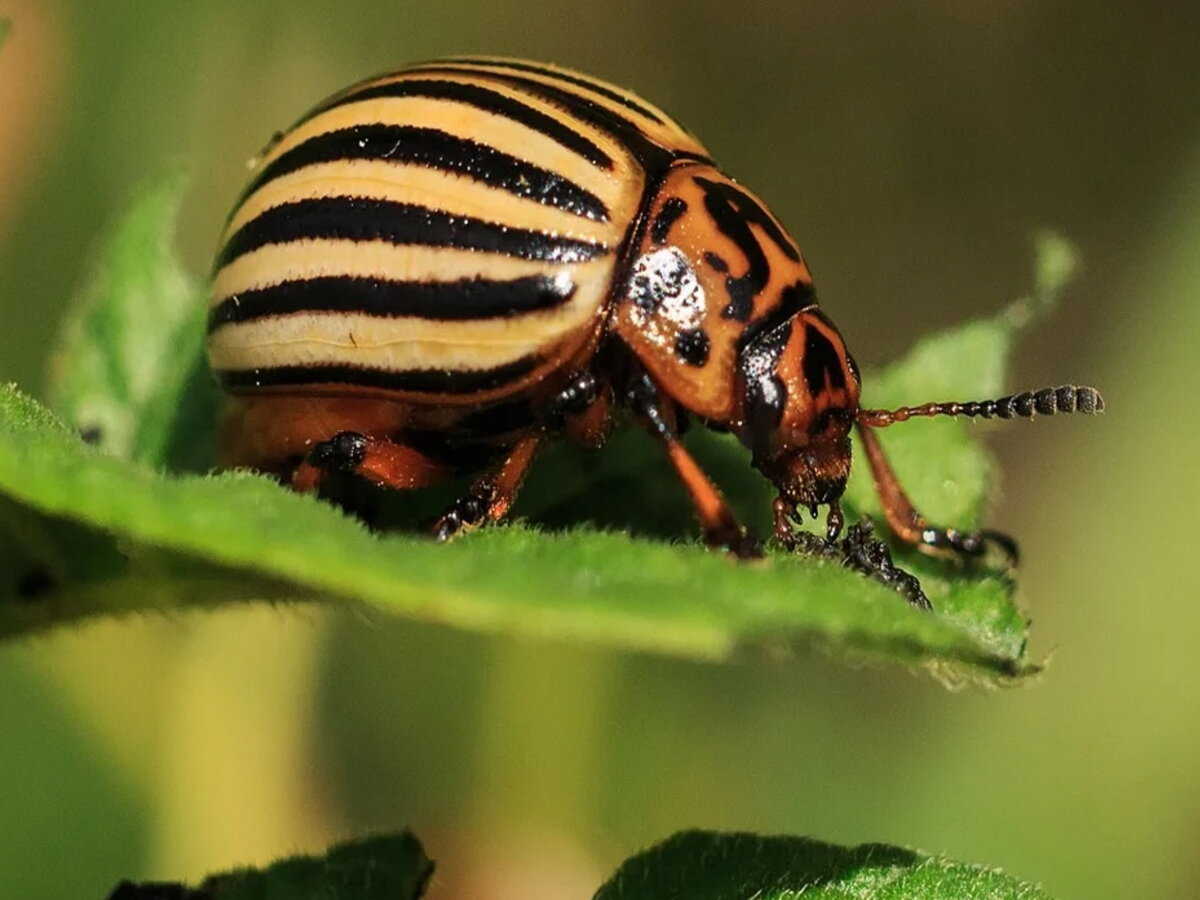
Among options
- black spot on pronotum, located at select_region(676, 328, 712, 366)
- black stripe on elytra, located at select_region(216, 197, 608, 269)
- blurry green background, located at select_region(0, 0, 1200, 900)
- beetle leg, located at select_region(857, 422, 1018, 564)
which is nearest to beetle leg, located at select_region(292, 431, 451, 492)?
black stripe on elytra, located at select_region(216, 197, 608, 269)

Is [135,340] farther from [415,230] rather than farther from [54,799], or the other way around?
[54,799]

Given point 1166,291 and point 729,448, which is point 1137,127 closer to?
point 1166,291

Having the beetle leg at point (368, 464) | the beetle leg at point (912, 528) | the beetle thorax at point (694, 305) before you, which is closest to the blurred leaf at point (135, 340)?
the beetle leg at point (368, 464)

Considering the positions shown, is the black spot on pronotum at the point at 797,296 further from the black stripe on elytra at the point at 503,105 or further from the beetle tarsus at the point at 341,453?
the beetle tarsus at the point at 341,453

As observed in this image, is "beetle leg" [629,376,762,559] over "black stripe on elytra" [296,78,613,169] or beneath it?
beneath

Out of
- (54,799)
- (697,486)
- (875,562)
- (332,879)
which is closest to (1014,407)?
(875,562)

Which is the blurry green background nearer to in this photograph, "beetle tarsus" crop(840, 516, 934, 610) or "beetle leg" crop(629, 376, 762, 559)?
"beetle leg" crop(629, 376, 762, 559)
